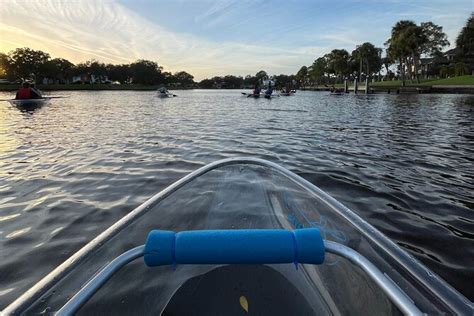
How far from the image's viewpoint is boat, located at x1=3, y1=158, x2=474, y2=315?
168 cm

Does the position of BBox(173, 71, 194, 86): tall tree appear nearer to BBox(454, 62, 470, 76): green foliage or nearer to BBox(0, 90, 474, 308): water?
BBox(454, 62, 470, 76): green foliage

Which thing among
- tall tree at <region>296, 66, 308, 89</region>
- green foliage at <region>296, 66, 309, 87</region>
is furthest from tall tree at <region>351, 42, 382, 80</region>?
tall tree at <region>296, 66, 308, 89</region>

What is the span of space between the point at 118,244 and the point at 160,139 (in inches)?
353

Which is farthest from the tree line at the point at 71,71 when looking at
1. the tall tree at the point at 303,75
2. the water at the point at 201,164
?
the water at the point at 201,164

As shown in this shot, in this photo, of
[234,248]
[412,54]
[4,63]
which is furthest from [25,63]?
[234,248]

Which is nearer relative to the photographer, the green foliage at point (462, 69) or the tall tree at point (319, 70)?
the green foliage at point (462, 69)

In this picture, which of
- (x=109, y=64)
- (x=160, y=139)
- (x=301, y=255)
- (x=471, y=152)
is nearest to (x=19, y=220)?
(x=301, y=255)

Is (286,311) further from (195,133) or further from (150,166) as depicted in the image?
(195,133)

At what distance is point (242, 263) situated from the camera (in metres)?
1.70

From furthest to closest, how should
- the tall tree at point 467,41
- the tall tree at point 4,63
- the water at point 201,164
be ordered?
the tall tree at point 4,63, the tall tree at point 467,41, the water at point 201,164

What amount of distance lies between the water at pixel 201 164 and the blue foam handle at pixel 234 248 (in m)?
2.19

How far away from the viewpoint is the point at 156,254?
5.60 feet

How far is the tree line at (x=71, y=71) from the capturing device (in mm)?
93812

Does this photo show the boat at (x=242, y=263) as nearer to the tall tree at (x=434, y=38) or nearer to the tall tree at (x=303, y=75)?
the tall tree at (x=434, y=38)
